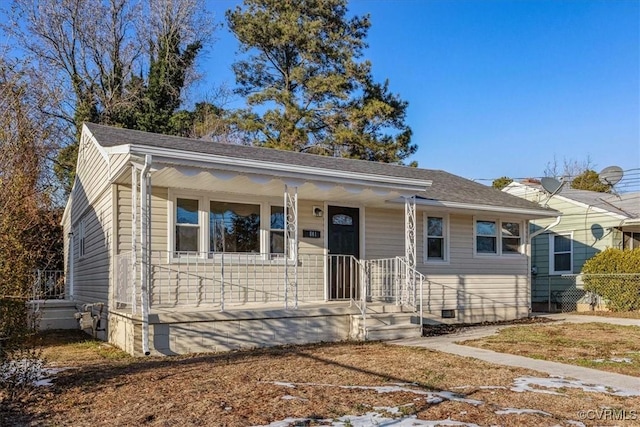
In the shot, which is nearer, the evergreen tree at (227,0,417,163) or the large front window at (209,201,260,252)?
the large front window at (209,201,260,252)

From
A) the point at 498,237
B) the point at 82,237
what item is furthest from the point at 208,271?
the point at 498,237

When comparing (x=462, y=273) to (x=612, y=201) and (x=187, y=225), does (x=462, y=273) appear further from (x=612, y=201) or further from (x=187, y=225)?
(x=612, y=201)

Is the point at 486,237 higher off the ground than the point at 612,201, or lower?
lower

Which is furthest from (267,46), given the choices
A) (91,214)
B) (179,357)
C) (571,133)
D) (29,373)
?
(29,373)

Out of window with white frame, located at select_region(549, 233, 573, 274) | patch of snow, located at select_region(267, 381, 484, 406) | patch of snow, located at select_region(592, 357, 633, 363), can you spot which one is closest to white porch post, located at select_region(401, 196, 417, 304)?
patch of snow, located at select_region(592, 357, 633, 363)

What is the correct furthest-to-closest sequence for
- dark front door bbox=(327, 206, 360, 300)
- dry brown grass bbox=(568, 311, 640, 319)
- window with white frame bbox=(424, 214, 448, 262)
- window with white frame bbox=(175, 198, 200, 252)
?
dry brown grass bbox=(568, 311, 640, 319) → window with white frame bbox=(424, 214, 448, 262) → dark front door bbox=(327, 206, 360, 300) → window with white frame bbox=(175, 198, 200, 252)

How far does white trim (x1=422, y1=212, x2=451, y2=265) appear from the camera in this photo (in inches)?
470

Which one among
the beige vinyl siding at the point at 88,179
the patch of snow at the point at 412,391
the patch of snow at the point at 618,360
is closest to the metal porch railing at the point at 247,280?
the beige vinyl siding at the point at 88,179

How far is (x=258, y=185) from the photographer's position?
29.2ft

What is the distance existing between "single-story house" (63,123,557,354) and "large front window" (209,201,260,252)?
0.07 ft

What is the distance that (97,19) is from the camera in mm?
24406

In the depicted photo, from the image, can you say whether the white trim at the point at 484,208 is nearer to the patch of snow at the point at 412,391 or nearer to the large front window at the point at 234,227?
the large front window at the point at 234,227

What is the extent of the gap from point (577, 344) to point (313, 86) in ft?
58.4

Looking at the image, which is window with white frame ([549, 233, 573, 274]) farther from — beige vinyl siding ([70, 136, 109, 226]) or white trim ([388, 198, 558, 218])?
beige vinyl siding ([70, 136, 109, 226])
